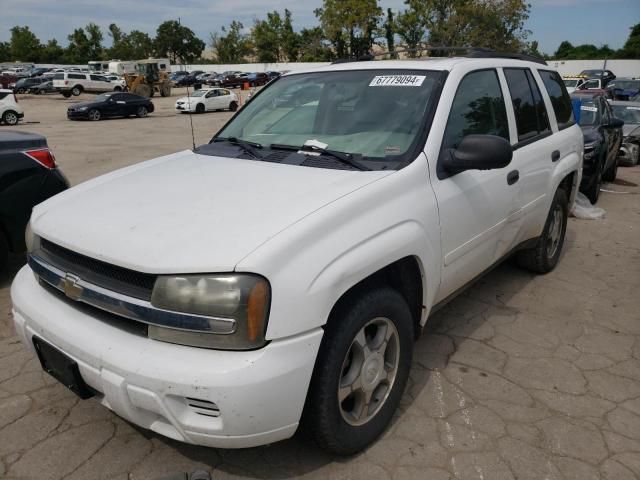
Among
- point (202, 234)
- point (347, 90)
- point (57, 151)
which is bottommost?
point (57, 151)

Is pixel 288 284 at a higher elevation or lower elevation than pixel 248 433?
higher

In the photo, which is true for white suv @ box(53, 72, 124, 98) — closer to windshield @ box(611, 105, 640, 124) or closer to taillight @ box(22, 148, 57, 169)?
windshield @ box(611, 105, 640, 124)

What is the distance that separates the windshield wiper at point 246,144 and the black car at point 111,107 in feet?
76.4

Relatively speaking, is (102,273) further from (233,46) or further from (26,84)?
(233,46)

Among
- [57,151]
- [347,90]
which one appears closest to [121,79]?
[57,151]

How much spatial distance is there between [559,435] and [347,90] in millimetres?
2246

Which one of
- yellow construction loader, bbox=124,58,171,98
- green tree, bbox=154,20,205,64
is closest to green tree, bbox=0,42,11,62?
green tree, bbox=154,20,205,64

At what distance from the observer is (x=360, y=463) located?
2375 millimetres

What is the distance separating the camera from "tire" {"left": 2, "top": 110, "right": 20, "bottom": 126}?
20188 mm

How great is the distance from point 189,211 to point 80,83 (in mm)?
41040

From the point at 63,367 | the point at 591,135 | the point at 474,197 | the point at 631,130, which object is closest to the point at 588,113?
the point at 591,135

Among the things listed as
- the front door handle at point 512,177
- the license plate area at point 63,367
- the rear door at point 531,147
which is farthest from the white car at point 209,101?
the license plate area at point 63,367

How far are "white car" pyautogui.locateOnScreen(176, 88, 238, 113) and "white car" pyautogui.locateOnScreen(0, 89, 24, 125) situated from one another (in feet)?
28.3

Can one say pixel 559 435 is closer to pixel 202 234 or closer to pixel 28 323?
pixel 202 234
